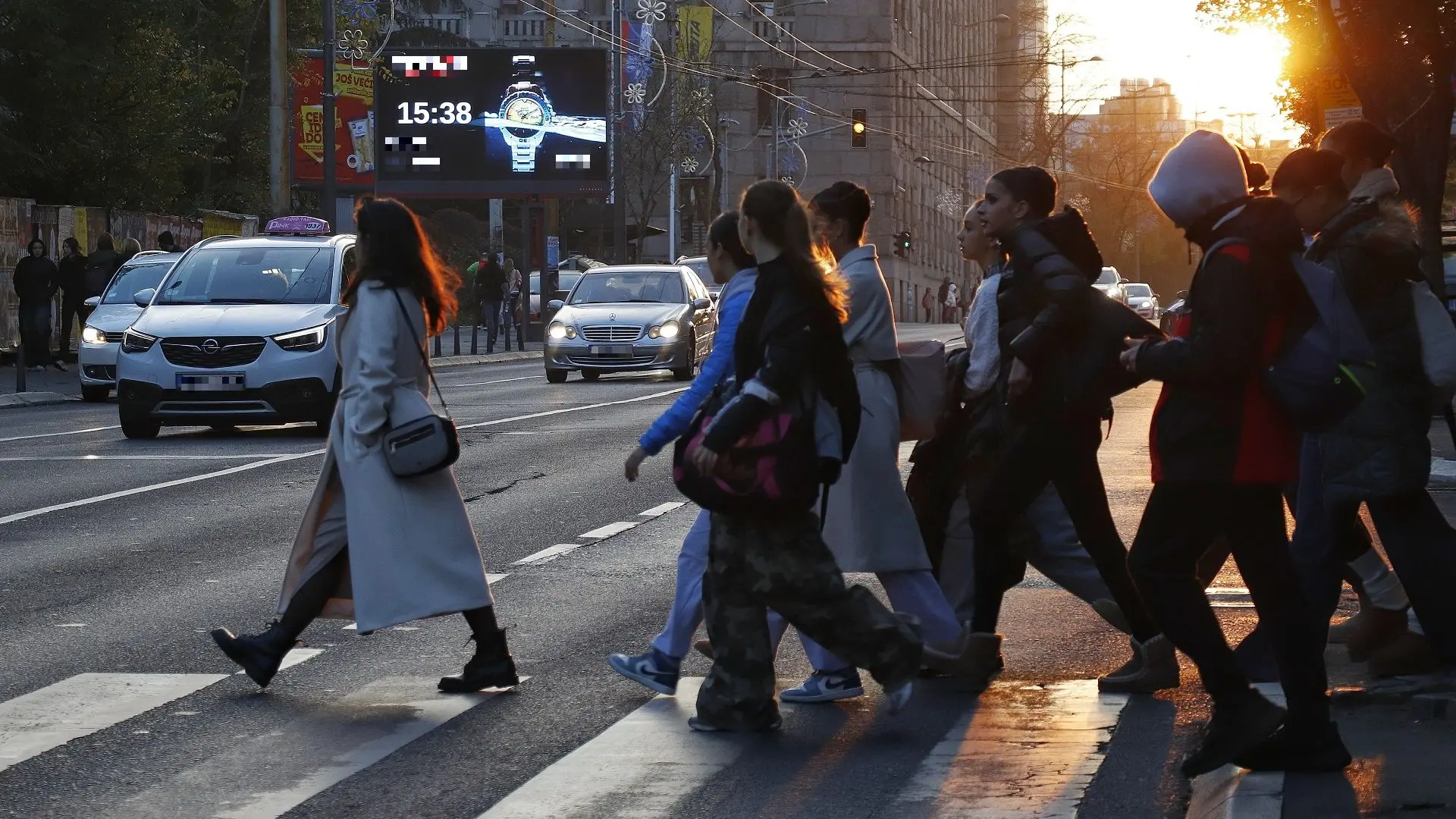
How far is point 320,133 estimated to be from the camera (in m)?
50.7

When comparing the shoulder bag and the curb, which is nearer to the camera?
the shoulder bag

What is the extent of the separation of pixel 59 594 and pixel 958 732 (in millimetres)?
4583

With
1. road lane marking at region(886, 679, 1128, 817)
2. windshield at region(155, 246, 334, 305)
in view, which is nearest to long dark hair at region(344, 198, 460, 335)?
road lane marking at region(886, 679, 1128, 817)

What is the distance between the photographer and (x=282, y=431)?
64.3 feet

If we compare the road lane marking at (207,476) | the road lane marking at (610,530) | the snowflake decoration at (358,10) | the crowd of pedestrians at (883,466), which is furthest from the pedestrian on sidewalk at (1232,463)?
the snowflake decoration at (358,10)

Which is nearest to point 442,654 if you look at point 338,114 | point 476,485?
point 476,485

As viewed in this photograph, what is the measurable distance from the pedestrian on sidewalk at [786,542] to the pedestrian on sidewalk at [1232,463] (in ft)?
2.93

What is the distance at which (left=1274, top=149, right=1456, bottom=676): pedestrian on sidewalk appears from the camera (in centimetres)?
671

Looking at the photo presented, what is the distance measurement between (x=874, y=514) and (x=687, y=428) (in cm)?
83

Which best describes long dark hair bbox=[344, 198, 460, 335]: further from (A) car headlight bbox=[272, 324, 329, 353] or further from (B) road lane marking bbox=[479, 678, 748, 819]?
(A) car headlight bbox=[272, 324, 329, 353]

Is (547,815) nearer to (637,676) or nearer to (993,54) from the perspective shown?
(637,676)

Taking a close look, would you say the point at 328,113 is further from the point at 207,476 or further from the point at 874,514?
the point at 874,514

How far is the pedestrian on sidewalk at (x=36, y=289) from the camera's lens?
2839 centimetres

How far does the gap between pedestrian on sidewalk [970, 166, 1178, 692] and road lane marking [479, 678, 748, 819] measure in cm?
108
